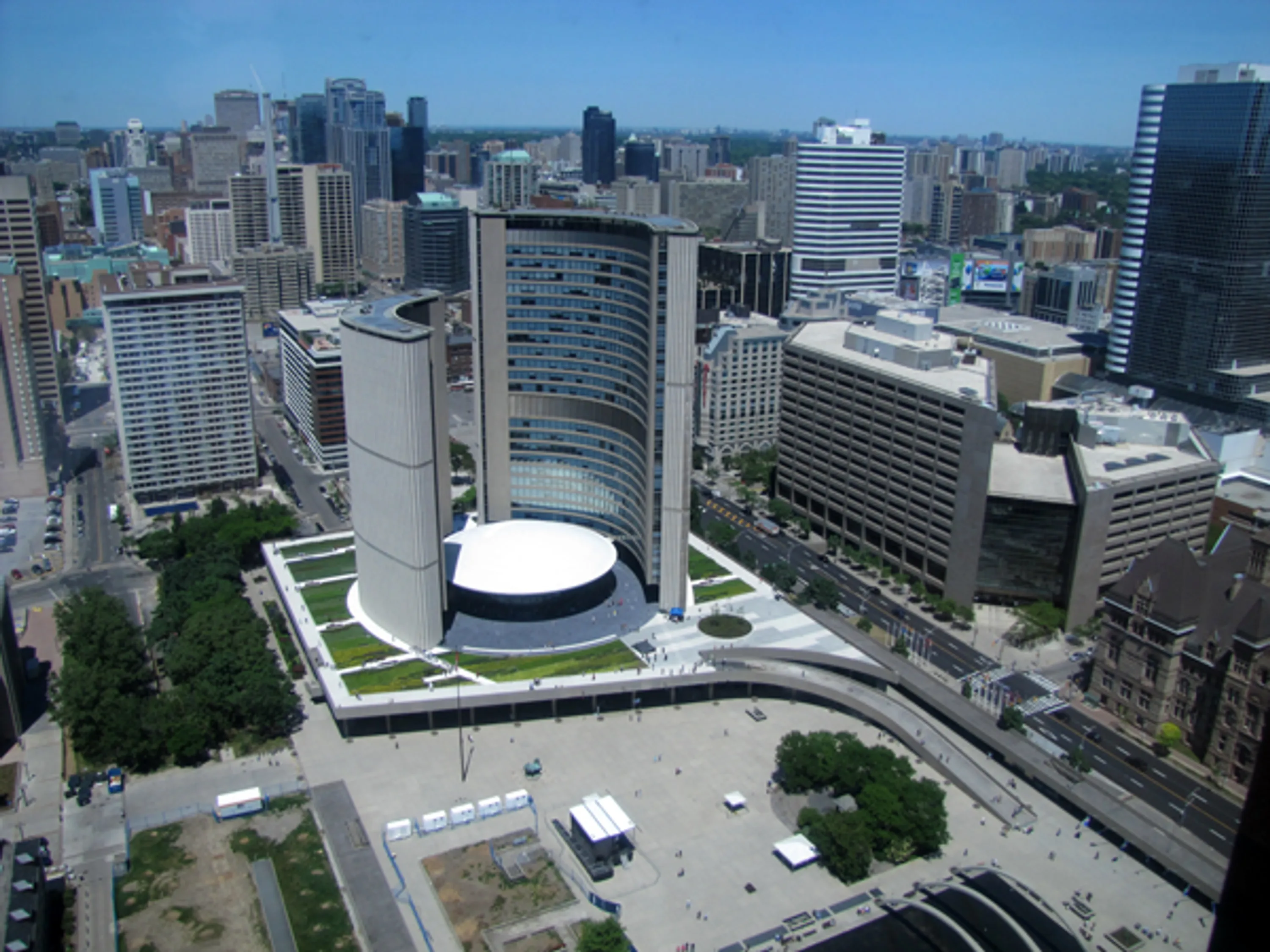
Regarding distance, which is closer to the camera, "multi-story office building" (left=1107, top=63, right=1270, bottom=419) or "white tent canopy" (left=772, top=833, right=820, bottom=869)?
"white tent canopy" (left=772, top=833, right=820, bottom=869)

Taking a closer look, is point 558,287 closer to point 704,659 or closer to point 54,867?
point 704,659

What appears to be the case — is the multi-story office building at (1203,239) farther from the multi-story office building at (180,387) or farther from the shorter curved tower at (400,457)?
the multi-story office building at (180,387)

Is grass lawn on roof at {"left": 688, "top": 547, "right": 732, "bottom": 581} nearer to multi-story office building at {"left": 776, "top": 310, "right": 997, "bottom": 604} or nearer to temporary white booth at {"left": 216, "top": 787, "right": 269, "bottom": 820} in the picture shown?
multi-story office building at {"left": 776, "top": 310, "right": 997, "bottom": 604}

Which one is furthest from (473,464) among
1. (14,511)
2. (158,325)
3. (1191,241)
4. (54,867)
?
(1191,241)

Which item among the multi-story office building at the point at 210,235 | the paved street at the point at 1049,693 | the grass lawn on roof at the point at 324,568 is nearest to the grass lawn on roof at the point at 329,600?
the grass lawn on roof at the point at 324,568

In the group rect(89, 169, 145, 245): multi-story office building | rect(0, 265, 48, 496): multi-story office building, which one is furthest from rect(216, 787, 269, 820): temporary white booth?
rect(89, 169, 145, 245): multi-story office building

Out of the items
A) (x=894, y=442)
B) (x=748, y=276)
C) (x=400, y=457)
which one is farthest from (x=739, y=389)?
(x=400, y=457)

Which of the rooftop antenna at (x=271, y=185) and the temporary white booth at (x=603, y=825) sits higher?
the rooftop antenna at (x=271, y=185)

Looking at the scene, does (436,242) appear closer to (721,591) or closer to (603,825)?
(721,591)
